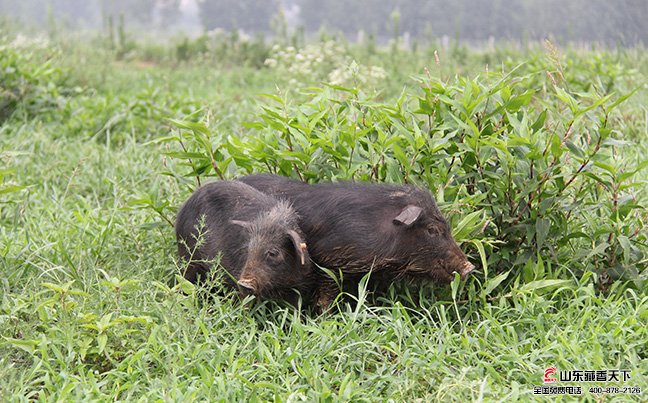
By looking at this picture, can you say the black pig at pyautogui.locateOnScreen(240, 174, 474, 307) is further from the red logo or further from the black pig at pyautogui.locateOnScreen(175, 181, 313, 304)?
the red logo

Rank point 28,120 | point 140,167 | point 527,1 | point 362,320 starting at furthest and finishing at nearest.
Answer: point 527,1
point 28,120
point 140,167
point 362,320

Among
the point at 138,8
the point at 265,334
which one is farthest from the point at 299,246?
the point at 138,8

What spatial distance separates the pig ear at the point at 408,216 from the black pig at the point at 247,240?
17.4 inches

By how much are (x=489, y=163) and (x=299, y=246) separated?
1232 millimetres

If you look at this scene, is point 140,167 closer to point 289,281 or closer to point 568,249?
point 289,281

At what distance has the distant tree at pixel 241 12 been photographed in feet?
69.3

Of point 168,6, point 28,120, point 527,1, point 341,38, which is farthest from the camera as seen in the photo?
point 168,6

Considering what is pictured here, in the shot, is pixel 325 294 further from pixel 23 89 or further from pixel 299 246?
pixel 23 89

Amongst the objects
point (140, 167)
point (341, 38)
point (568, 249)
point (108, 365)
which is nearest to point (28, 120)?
point (140, 167)

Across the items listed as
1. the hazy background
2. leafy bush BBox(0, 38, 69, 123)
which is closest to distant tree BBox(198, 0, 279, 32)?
the hazy background

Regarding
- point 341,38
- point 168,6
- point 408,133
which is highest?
point 408,133

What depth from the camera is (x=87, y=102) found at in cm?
765

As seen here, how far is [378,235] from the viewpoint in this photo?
11.4 ft

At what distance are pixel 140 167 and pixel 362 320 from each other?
3.15m
